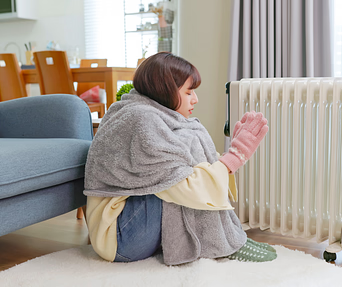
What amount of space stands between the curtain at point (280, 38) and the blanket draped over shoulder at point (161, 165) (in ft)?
4.51

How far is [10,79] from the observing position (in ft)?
11.1

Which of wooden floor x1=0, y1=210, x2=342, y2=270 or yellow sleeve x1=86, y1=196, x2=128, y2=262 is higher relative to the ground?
yellow sleeve x1=86, y1=196, x2=128, y2=262

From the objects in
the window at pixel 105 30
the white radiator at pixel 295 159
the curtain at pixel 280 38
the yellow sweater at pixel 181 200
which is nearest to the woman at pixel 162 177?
the yellow sweater at pixel 181 200

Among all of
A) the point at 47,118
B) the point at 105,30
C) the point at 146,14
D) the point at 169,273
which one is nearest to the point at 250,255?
the point at 169,273

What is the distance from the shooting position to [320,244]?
160cm

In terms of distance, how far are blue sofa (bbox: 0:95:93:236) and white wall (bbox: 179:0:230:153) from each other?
1.35 meters

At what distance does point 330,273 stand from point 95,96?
2.83 meters

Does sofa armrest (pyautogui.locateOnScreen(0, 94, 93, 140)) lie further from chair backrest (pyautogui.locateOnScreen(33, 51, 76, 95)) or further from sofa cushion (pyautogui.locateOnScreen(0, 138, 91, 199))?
chair backrest (pyautogui.locateOnScreen(33, 51, 76, 95))

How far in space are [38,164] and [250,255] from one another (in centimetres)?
74

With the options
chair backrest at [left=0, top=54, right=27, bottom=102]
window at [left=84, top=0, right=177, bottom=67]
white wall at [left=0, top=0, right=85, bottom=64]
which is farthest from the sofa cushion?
white wall at [left=0, top=0, right=85, bottom=64]

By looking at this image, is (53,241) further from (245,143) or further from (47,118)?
(245,143)

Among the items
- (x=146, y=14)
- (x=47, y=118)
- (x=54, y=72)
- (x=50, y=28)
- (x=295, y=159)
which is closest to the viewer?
(x=295, y=159)

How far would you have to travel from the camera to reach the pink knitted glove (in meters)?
1.19

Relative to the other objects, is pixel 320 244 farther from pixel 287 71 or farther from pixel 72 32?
pixel 72 32
